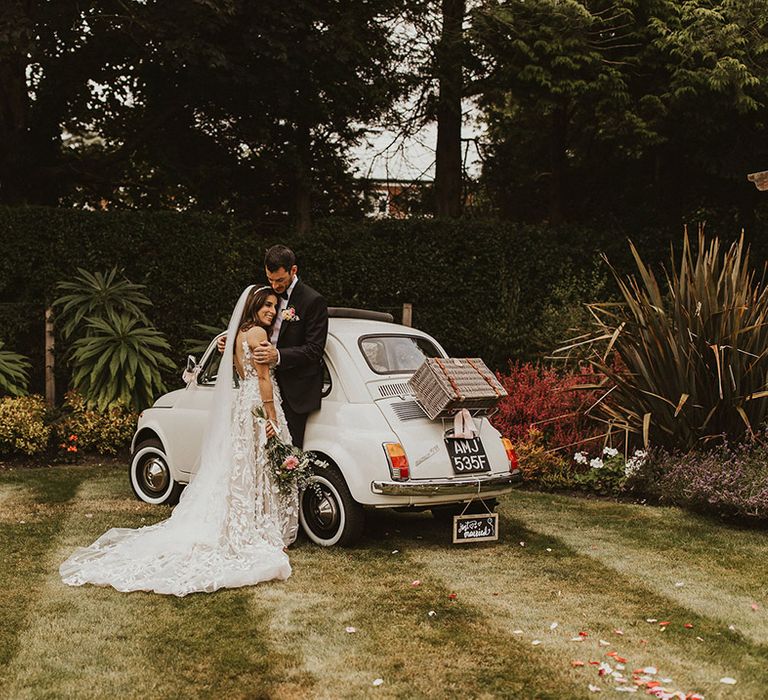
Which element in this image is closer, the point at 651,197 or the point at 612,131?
the point at 612,131

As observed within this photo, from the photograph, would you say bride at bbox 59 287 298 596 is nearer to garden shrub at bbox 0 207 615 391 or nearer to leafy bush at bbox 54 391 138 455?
leafy bush at bbox 54 391 138 455

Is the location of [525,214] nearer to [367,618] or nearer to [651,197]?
[651,197]

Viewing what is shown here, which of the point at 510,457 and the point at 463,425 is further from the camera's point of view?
the point at 510,457

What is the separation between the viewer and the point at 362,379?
692 centimetres

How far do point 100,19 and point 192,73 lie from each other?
4.81 feet

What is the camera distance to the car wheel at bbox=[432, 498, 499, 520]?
721cm

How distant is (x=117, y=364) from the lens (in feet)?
37.5

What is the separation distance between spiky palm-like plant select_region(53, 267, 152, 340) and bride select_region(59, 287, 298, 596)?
5.65 meters

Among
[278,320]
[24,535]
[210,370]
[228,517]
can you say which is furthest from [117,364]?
[228,517]

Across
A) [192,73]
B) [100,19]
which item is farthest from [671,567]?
[100,19]

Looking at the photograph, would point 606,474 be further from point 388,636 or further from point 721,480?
point 388,636

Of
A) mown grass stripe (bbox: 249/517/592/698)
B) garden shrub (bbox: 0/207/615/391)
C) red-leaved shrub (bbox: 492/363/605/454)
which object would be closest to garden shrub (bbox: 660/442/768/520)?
red-leaved shrub (bbox: 492/363/605/454)

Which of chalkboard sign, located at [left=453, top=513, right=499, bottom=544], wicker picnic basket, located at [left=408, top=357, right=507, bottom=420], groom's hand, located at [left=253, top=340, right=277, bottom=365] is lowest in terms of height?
chalkboard sign, located at [left=453, top=513, right=499, bottom=544]

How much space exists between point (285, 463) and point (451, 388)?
1.27 metres
